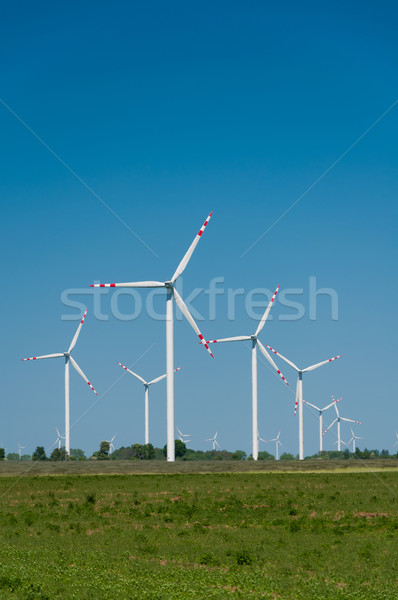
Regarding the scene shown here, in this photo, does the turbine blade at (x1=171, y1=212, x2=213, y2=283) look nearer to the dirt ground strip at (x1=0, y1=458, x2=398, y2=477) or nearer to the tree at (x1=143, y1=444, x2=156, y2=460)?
the dirt ground strip at (x1=0, y1=458, x2=398, y2=477)

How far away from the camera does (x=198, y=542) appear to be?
3444 centimetres

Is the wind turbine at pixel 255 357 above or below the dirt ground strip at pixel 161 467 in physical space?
above

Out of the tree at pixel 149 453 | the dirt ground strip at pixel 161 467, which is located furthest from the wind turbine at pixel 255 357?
the tree at pixel 149 453

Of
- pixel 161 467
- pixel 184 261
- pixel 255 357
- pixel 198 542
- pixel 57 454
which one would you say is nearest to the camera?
pixel 198 542

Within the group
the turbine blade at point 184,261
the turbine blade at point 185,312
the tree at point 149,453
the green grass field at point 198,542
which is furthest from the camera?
the tree at point 149,453

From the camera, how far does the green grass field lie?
2584cm

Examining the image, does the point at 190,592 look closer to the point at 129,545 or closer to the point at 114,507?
the point at 129,545

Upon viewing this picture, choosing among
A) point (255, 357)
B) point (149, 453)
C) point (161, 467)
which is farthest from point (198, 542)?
point (149, 453)

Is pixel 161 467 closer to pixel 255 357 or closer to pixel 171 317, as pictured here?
pixel 171 317

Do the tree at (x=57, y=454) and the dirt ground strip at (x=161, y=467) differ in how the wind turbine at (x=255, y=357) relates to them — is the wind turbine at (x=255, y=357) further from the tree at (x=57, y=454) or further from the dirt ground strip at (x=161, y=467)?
the tree at (x=57, y=454)

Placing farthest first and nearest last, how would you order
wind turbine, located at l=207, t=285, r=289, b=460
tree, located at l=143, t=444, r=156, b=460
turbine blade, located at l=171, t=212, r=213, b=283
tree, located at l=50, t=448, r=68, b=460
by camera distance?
tree, located at l=50, t=448, r=68, b=460
tree, located at l=143, t=444, r=156, b=460
wind turbine, located at l=207, t=285, r=289, b=460
turbine blade, located at l=171, t=212, r=213, b=283

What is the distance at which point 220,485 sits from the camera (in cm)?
6116

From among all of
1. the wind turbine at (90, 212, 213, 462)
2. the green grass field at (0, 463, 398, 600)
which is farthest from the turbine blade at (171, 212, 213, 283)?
the green grass field at (0, 463, 398, 600)

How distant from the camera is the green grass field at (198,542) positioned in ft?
84.8
